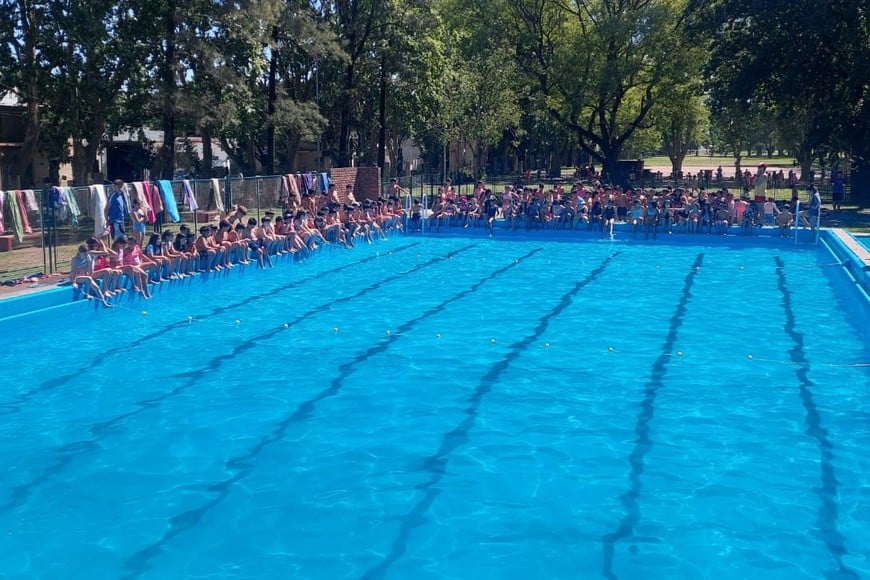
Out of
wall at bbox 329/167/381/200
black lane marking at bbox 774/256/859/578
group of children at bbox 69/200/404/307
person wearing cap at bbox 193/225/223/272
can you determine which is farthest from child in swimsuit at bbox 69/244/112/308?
wall at bbox 329/167/381/200

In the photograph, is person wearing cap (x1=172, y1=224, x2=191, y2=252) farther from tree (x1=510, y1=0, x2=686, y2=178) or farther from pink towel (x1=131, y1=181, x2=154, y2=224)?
tree (x1=510, y1=0, x2=686, y2=178)

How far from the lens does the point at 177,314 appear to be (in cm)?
1405

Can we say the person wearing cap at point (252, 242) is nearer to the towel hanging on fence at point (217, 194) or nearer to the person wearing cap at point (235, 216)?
the person wearing cap at point (235, 216)

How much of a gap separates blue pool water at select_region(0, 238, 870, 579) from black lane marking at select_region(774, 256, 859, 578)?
27 mm

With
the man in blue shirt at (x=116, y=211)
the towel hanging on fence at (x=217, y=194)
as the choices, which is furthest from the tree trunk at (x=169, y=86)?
the man in blue shirt at (x=116, y=211)

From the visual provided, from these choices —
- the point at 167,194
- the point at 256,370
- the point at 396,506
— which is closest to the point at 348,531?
the point at 396,506

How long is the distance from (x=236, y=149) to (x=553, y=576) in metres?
38.4

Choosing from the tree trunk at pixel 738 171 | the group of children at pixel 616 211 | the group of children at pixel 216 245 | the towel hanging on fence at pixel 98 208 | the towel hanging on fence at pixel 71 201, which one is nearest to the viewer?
the group of children at pixel 216 245

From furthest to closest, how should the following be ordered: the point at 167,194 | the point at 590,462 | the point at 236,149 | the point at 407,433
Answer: the point at 236,149
the point at 167,194
the point at 407,433
the point at 590,462

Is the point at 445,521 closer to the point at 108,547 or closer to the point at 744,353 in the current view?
the point at 108,547

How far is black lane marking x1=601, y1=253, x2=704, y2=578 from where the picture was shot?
601 cm

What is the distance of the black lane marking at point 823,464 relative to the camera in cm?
591

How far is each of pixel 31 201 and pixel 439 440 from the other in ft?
36.2

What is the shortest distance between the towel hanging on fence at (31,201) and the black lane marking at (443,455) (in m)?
9.52
